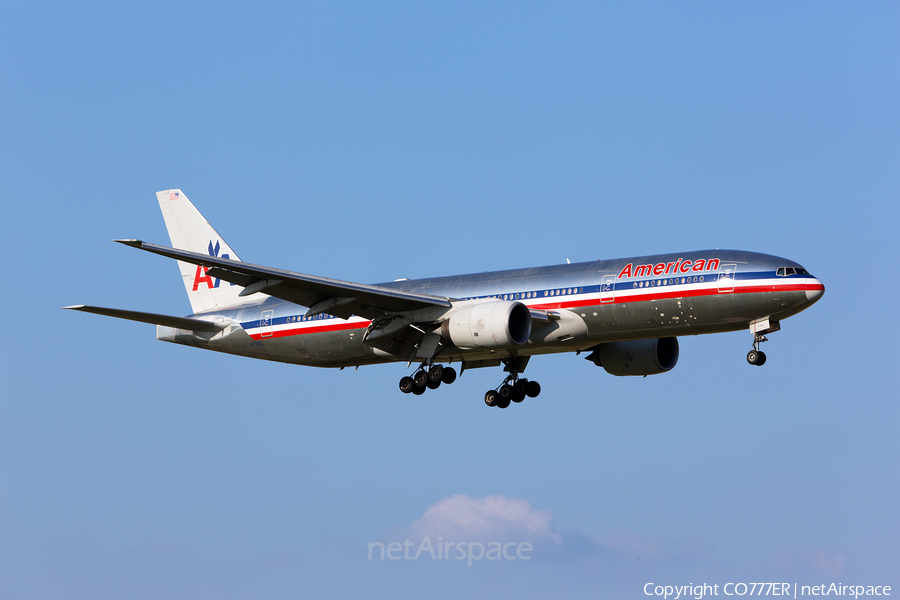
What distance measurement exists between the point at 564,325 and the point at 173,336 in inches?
712

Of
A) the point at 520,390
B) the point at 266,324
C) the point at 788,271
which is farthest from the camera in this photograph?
the point at 266,324

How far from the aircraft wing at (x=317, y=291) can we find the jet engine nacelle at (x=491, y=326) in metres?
1.25

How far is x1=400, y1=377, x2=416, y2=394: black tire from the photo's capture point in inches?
1601

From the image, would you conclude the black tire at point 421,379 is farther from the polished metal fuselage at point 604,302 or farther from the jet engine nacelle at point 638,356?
the jet engine nacelle at point 638,356

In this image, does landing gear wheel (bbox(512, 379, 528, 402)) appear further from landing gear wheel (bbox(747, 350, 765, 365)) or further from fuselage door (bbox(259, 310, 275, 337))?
landing gear wheel (bbox(747, 350, 765, 365))

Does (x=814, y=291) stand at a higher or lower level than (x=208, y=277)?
lower

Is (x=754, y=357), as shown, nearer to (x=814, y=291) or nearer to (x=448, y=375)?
(x=814, y=291)

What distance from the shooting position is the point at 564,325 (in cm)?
3819

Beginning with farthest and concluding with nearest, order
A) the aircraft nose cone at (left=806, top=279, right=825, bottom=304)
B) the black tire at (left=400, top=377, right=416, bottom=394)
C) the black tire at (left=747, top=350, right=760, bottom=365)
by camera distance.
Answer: the black tire at (left=400, top=377, right=416, bottom=394) < the black tire at (left=747, top=350, right=760, bottom=365) < the aircraft nose cone at (left=806, top=279, right=825, bottom=304)

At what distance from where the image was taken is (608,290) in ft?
123

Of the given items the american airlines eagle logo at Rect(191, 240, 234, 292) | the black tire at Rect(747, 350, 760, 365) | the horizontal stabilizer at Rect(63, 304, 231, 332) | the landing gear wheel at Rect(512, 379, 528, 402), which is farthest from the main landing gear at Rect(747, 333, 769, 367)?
the american airlines eagle logo at Rect(191, 240, 234, 292)

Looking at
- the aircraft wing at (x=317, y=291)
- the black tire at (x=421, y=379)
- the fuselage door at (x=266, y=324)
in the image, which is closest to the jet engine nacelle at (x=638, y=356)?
the black tire at (x=421, y=379)

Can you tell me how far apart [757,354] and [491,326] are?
8946 millimetres

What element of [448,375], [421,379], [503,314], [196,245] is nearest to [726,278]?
[503,314]
